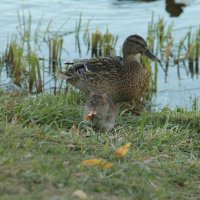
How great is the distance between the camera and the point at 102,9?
1319cm

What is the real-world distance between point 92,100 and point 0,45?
17.5 feet

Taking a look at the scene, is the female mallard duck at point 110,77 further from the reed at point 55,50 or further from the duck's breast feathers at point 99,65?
the reed at point 55,50

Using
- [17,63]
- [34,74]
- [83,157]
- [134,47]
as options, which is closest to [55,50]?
[17,63]

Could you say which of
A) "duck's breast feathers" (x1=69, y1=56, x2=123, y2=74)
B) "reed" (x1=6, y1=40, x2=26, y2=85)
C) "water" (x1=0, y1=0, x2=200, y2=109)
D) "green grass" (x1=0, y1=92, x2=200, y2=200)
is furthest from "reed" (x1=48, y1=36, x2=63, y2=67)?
"green grass" (x1=0, y1=92, x2=200, y2=200)

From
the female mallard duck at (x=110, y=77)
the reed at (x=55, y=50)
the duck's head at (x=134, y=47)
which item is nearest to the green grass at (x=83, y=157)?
the female mallard duck at (x=110, y=77)

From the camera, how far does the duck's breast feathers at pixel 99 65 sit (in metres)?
8.38

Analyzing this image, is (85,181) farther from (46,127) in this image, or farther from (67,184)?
(46,127)

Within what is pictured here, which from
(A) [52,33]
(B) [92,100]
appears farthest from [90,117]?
(A) [52,33]

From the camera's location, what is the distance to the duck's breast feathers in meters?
8.38

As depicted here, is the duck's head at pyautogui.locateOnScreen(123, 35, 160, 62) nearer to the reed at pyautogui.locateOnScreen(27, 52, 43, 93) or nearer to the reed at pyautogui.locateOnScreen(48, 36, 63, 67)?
the reed at pyautogui.locateOnScreen(27, 52, 43, 93)

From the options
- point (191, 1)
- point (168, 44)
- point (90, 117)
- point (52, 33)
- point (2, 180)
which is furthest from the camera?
point (191, 1)

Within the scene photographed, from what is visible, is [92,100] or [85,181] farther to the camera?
[92,100]

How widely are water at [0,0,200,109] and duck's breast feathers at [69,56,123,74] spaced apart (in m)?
2.32

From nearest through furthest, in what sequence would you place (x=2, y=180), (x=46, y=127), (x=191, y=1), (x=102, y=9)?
1. (x=2, y=180)
2. (x=46, y=127)
3. (x=102, y=9)
4. (x=191, y=1)
